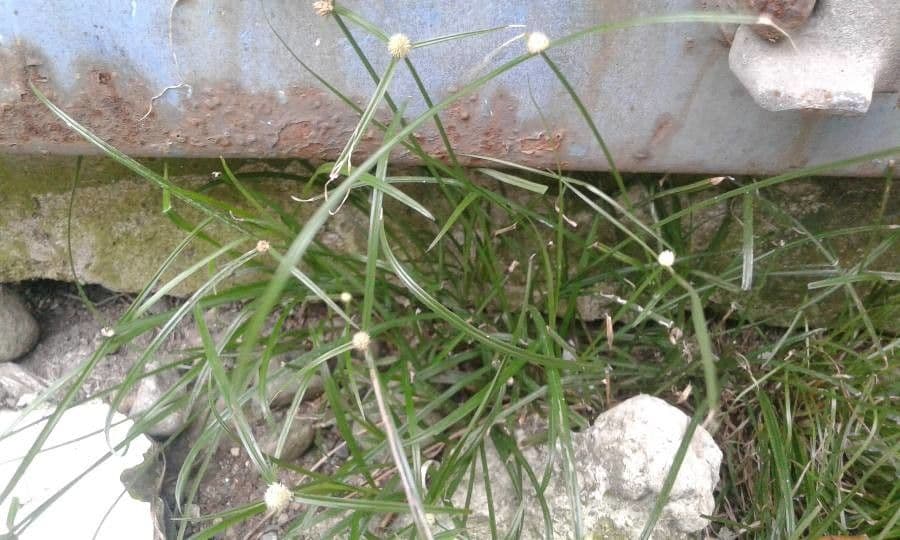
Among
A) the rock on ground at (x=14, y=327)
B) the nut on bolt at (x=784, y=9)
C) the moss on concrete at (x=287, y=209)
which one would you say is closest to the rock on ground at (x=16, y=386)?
the rock on ground at (x=14, y=327)

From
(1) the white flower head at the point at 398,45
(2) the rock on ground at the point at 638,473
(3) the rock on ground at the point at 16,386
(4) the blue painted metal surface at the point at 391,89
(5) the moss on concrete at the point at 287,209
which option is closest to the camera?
(1) the white flower head at the point at 398,45

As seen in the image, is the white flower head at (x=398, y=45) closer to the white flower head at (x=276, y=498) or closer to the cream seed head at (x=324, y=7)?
the cream seed head at (x=324, y=7)

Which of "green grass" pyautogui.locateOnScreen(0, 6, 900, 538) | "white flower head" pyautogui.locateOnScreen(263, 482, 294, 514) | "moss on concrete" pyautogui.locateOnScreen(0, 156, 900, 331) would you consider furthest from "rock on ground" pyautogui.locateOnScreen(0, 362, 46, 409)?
"white flower head" pyautogui.locateOnScreen(263, 482, 294, 514)

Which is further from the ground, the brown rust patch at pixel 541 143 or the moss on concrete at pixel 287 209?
the brown rust patch at pixel 541 143

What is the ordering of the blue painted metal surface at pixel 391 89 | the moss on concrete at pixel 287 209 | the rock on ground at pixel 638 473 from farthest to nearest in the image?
the moss on concrete at pixel 287 209 → the rock on ground at pixel 638 473 → the blue painted metal surface at pixel 391 89

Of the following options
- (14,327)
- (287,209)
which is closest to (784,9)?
(287,209)

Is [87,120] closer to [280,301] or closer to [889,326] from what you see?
[280,301]

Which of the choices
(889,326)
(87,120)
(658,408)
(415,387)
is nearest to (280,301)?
(415,387)
